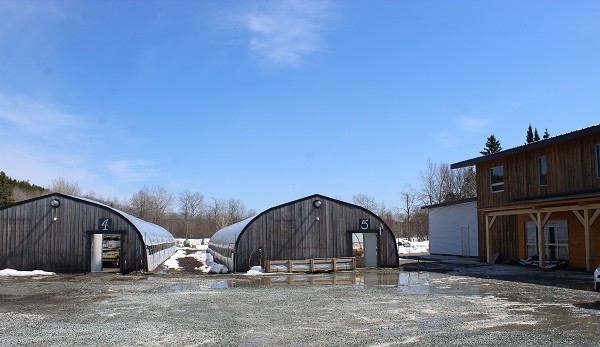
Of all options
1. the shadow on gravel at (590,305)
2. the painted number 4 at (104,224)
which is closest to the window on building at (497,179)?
the shadow on gravel at (590,305)

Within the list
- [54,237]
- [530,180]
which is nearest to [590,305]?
[530,180]

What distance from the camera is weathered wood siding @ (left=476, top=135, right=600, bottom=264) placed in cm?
2526

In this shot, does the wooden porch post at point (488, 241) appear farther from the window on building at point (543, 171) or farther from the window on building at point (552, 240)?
the window on building at point (543, 171)

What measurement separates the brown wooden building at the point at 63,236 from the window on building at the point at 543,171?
21.4 m

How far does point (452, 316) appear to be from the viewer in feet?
43.5

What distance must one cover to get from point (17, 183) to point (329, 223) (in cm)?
6351

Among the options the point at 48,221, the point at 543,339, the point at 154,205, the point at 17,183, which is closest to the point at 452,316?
the point at 543,339

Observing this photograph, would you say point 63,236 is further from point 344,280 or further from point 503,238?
point 503,238

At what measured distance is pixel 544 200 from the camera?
25906mm

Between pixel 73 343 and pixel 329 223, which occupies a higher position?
pixel 329 223

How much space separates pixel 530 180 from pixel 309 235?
12.4 meters

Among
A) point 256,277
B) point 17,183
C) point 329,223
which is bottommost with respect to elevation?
point 256,277

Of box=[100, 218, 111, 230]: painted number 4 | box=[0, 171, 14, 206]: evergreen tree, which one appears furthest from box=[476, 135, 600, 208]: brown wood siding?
box=[0, 171, 14, 206]: evergreen tree

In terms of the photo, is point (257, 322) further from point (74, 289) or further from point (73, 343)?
point (74, 289)
